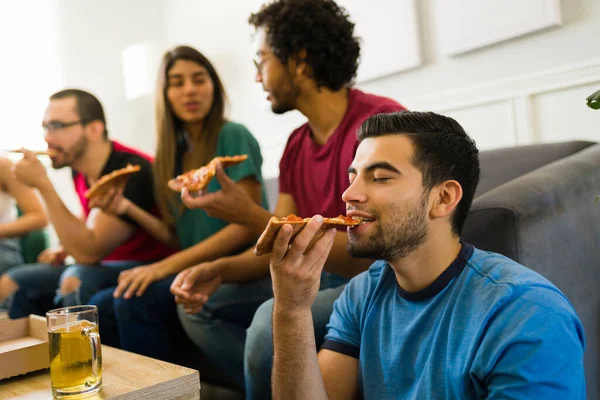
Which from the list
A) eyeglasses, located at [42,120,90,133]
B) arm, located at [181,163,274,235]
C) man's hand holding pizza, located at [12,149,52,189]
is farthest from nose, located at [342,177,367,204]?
eyeglasses, located at [42,120,90,133]

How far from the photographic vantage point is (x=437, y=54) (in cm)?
265

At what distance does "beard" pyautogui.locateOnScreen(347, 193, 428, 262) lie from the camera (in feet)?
3.40

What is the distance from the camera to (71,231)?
2258mm

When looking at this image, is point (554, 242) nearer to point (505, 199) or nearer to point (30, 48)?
point (505, 199)

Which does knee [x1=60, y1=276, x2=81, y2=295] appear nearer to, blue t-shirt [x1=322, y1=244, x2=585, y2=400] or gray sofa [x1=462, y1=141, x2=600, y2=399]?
blue t-shirt [x1=322, y1=244, x2=585, y2=400]

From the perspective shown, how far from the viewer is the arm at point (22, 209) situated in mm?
2736

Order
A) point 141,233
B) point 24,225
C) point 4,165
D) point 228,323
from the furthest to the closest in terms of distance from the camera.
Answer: point 4,165
point 24,225
point 141,233
point 228,323

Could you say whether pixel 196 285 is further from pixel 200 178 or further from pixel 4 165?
pixel 4 165

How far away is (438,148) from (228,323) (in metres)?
0.99

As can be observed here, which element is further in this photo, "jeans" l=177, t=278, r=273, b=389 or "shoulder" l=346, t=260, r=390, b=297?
"jeans" l=177, t=278, r=273, b=389

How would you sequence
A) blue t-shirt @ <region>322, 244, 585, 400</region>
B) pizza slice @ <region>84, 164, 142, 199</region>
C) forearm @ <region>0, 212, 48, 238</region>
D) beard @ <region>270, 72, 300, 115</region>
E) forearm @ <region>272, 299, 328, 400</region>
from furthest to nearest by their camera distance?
forearm @ <region>0, 212, 48, 238</region> < pizza slice @ <region>84, 164, 142, 199</region> < beard @ <region>270, 72, 300, 115</region> < forearm @ <region>272, 299, 328, 400</region> < blue t-shirt @ <region>322, 244, 585, 400</region>

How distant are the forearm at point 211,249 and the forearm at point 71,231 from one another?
450 mm

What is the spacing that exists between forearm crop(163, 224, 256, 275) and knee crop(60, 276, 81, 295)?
43cm

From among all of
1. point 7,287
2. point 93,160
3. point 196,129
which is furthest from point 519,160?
point 7,287
